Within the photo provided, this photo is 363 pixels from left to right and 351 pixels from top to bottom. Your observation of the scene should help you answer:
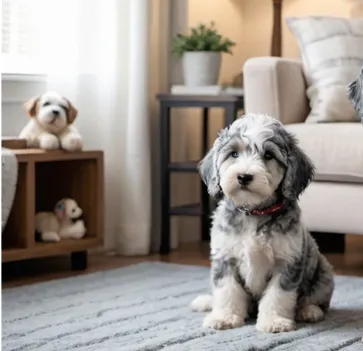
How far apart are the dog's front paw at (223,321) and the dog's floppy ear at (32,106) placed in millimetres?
1368

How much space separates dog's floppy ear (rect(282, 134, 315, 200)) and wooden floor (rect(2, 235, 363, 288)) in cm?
→ 121

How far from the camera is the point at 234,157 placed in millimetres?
1965

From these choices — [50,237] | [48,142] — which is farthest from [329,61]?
[50,237]

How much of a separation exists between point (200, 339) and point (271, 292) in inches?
8.4

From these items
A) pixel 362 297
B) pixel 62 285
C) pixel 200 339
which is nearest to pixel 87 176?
pixel 62 285

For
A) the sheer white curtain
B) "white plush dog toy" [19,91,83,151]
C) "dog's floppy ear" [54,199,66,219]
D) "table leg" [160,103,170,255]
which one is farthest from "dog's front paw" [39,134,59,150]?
"table leg" [160,103,170,255]

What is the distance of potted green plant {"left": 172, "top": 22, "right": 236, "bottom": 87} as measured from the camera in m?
3.68

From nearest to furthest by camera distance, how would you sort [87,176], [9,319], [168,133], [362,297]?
[9,319] → [362,297] → [87,176] → [168,133]

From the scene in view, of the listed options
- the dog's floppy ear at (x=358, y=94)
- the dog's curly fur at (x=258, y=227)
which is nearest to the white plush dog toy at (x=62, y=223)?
the dog's curly fur at (x=258, y=227)

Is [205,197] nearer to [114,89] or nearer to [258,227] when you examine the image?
[114,89]

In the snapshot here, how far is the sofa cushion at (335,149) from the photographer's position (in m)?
2.87

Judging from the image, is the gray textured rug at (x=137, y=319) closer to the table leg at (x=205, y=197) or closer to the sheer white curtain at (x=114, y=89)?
the sheer white curtain at (x=114, y=89)

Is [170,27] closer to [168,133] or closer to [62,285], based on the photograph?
[168,133]

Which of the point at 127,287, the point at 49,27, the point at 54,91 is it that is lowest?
the point at 127,287
